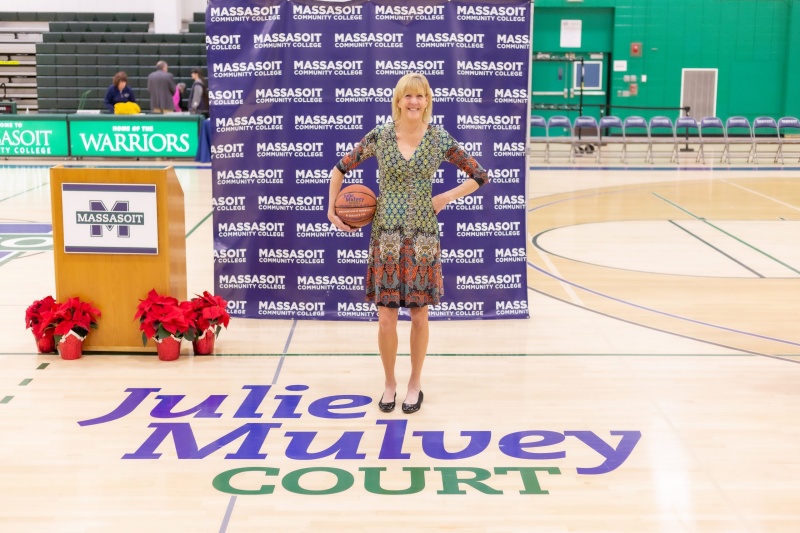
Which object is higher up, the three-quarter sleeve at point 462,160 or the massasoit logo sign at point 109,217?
the three-quarter sleeve at point 462,160

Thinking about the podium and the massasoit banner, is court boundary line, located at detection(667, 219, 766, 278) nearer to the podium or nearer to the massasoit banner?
the podium

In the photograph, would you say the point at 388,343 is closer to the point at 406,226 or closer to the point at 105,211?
the point at 406,226

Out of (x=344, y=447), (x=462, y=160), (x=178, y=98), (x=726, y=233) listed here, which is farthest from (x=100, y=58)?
(x=344, y=447)

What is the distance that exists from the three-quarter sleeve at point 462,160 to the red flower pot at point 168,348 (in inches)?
85.7

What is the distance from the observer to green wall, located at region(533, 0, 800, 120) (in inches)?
1025

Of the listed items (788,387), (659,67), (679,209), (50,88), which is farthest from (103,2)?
(788,387)

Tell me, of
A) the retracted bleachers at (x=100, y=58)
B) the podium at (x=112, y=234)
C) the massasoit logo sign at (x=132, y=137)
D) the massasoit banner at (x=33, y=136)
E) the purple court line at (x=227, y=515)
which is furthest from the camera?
the retracted bleachers at (x=100, y=58)

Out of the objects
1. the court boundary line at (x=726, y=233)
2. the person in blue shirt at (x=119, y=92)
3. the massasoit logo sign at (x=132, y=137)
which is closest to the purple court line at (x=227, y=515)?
the court boundary line at (x=726, y=233)

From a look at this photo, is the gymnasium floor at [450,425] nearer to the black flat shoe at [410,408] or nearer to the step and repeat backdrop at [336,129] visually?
the black flat shoe at [410,408]

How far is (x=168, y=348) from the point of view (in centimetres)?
620

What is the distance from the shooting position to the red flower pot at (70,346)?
243 inches

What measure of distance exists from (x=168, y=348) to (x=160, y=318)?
0.22 meters

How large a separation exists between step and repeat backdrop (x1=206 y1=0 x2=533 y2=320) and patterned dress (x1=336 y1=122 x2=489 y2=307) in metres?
1.98

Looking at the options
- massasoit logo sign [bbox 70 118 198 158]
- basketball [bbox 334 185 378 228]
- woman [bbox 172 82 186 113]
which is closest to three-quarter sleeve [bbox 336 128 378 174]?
basketball [bbox 334 185 378 228]
